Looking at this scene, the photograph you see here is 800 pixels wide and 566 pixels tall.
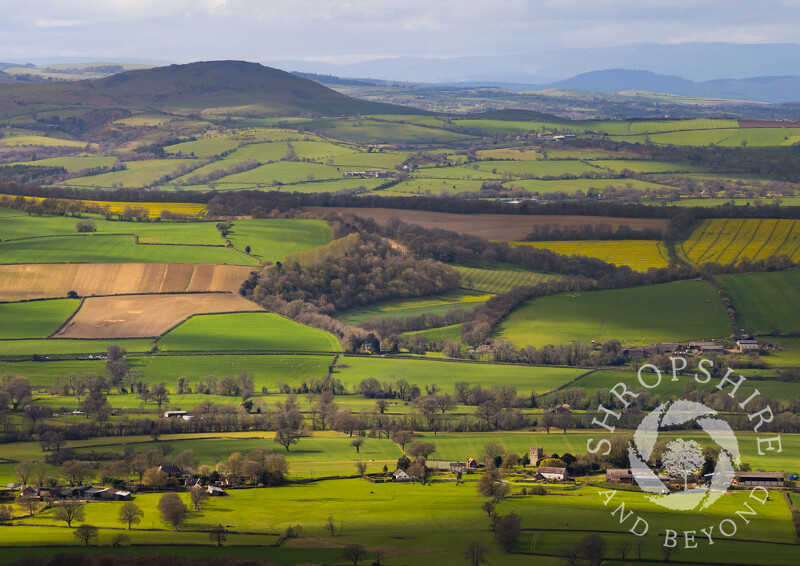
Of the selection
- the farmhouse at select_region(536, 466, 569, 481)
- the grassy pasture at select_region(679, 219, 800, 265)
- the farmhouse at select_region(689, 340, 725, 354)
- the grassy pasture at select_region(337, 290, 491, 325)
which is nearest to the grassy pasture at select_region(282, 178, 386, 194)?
the grassy pasture at select_region(337, 290, 491, 325)

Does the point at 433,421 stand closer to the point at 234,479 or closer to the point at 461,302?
the point at 234,479

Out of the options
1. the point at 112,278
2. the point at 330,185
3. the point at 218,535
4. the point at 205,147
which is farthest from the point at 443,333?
the point at 205,147

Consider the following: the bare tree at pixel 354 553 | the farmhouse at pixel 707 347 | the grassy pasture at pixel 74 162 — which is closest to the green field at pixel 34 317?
the farmhouse at pixel 707 347

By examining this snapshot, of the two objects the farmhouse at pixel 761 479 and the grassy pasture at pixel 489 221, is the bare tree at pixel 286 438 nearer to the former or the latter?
the farmhouse at pixel 761 479

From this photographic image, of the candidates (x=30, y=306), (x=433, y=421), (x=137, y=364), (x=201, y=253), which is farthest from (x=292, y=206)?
(x=433, y=421)

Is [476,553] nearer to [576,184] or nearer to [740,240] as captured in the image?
[740,240]

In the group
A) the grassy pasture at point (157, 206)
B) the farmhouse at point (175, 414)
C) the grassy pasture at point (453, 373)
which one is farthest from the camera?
the grassy pasture at point (157, 206)
